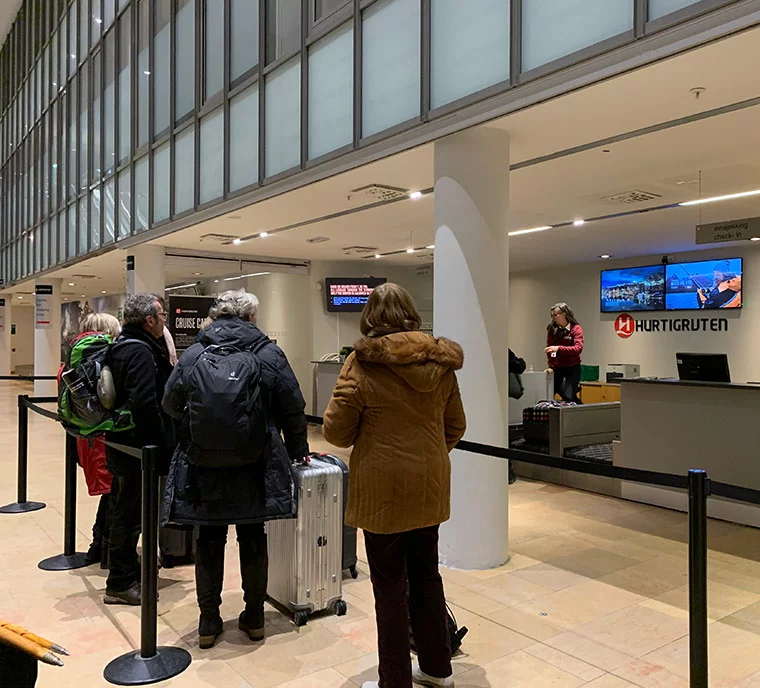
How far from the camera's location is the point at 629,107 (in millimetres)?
4316

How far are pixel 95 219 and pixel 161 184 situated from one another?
3734 millimetres

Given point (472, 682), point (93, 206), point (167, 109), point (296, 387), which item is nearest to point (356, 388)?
point (296, 387)

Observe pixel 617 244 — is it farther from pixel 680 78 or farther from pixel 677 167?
pixel 680 78

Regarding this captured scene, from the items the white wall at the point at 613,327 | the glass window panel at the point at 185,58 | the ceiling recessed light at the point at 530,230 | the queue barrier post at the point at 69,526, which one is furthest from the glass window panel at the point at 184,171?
the white wall at the point at 613,327

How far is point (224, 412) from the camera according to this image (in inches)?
122

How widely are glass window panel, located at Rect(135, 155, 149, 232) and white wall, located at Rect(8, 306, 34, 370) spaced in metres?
27.2

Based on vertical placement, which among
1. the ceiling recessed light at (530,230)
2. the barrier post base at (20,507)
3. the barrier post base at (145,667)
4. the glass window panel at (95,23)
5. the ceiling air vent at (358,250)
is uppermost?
the glass window panel at (95,23)

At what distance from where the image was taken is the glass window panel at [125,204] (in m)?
11.3

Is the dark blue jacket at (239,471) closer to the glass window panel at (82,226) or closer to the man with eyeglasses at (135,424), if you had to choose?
the man with eyeglasses at (135,424)

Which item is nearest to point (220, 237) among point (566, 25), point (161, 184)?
point (161, 184)

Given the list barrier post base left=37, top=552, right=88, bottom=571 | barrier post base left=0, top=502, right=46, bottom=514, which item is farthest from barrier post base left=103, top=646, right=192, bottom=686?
barrier post base left=0, top=502, right=46, bottom=514

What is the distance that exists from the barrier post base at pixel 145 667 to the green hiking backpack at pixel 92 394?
1.22 metres

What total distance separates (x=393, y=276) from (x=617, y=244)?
5.38m

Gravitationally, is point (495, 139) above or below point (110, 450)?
above
